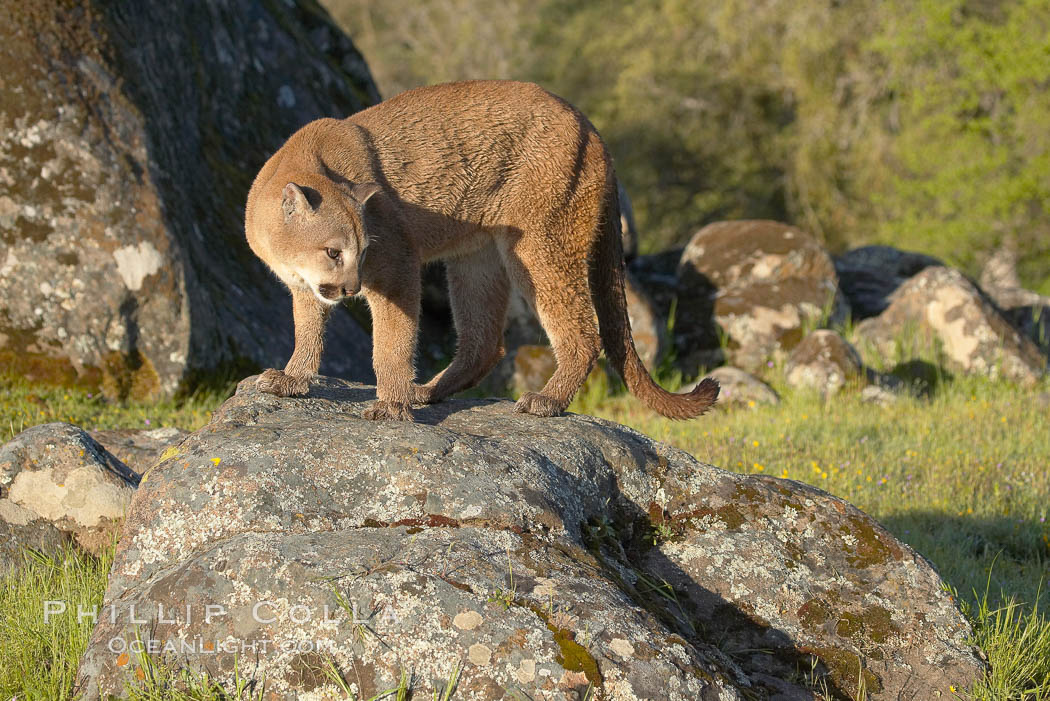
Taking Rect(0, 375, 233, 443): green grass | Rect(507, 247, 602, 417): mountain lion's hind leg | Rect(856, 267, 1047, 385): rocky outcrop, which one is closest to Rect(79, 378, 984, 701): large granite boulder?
Rect(507, 247, 602, 417): mountain lion's hind leg

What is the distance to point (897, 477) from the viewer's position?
8.14 m

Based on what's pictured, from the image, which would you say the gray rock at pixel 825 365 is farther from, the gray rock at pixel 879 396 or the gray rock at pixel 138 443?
the gray rock at pixel 138 443

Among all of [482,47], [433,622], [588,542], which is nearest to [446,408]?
[588,542]

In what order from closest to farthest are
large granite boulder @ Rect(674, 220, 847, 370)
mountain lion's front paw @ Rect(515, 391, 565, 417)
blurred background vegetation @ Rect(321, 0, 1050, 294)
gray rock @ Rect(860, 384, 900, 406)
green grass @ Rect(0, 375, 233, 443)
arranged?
1. mountain lion's front paw @ Rect(515, 391, 565, 417)
2. green grass @ Rect(0, 375, 233, 443)
3. gray rock @ Rect(860, 384, 900, 406)
4. large granite boulder @ Rect(674, 220, 847, 370)
5. blurred background vegetation @ Rect(321, 0, 1050, 294)

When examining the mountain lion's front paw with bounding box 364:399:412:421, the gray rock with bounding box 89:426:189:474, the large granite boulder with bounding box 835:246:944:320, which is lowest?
the large granite boulder with bounding box 835:246:944:320

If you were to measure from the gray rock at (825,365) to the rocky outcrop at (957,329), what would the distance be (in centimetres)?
147

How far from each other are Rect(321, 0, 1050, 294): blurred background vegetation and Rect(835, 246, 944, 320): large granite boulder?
242 inches

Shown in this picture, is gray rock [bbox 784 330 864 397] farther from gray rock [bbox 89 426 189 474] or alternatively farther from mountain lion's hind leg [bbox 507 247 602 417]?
gray rock [bbox 89 426 189 474]

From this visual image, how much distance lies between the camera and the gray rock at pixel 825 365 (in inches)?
444

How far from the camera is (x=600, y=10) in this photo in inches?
1476

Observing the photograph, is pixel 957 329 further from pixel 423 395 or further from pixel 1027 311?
pixel 423 395

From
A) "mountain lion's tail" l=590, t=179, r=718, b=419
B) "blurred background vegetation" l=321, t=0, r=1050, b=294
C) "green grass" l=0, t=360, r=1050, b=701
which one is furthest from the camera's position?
"blurred background vegetation" l=321, t=0, r=1050, b=294

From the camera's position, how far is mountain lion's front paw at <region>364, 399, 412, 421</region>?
534 cm

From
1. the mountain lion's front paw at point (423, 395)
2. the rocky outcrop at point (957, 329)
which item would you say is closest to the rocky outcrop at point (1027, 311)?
the rocky outcrop at point (957, 329)
